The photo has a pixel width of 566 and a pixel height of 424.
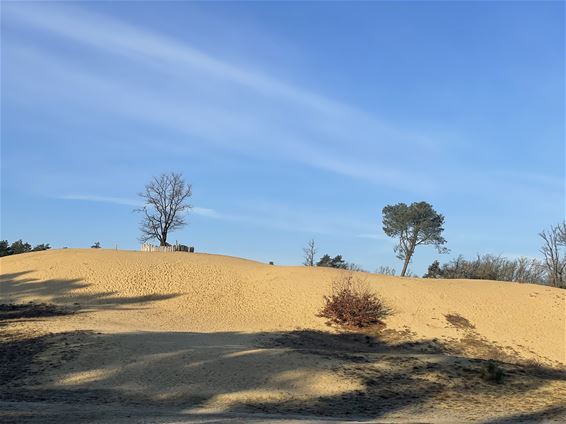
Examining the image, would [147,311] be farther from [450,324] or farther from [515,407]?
[515,407]

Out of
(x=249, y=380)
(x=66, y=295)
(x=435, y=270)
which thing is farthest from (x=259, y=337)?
(x=435, y=270)

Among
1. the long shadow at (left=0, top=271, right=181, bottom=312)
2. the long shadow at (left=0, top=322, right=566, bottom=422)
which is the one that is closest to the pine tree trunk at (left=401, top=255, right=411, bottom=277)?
the long shadow at (left=0, top=271, right=181, bottom=312)

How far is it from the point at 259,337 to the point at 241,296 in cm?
760

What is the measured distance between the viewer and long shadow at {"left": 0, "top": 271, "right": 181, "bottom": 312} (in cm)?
2547

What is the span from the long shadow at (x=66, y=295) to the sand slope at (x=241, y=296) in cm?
4

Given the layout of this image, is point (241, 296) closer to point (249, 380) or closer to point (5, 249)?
point (249, 380)

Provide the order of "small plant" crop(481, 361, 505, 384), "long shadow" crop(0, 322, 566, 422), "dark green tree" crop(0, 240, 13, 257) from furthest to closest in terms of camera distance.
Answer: "dark green tree" crop(0, 240, 13, 257)
"small plant" crop(481, 361, 505, 384)
"long shadow" crop(0, 322, 566, 422)

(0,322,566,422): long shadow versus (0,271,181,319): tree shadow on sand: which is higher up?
(0,271,181,319): tree shadow on sand

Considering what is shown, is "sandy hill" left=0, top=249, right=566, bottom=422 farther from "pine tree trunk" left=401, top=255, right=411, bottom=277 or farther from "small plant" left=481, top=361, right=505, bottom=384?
"pine tree trunk" left=401, top=255, right=411, bottom=277

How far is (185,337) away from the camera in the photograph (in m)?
17.8

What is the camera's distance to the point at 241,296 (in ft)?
92.5

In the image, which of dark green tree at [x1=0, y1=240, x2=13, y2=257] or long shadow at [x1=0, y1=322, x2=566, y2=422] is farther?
dark green tree at [x1=0, y1=240, x2=13, y2=257]

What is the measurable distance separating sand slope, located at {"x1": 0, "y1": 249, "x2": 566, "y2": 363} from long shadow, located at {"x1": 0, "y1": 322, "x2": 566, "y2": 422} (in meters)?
6.48

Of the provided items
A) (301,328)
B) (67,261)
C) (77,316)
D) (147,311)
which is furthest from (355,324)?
(67,261)
